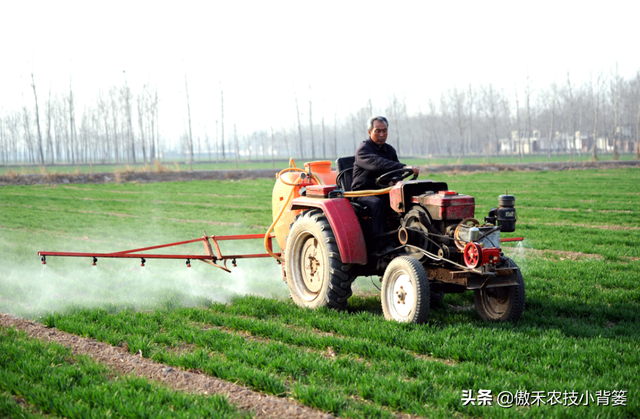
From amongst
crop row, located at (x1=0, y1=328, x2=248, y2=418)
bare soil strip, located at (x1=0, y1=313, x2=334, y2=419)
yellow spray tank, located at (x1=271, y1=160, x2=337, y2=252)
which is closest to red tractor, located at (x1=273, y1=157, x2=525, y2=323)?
yellow spray tank, located at (x1=271, y1=160, x2=337, y2=252)

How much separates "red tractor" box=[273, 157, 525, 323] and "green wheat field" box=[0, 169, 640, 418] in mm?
276

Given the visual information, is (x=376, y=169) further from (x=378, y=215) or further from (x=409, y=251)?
(x=409, y=251)

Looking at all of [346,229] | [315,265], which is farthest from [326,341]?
[315,265]

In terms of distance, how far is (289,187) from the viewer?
7.82 m

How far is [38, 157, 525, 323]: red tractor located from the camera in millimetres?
5559

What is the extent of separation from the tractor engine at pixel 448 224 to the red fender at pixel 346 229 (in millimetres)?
463

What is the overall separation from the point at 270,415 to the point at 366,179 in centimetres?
340

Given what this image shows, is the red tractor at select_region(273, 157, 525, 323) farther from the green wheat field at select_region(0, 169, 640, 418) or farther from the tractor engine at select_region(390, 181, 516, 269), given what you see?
the green wheat field at select_region(0, 169, 640, 418)

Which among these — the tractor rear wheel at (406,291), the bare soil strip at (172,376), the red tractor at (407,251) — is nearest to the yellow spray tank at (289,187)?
the red tractor at (407,251)

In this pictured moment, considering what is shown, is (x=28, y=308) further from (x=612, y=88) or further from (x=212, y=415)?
(x=612, y=88)

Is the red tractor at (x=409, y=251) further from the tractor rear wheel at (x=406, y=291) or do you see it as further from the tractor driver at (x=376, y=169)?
the tractor driver at (x=376, y=169)

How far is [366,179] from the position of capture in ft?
21.6

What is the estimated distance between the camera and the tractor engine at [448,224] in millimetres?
5406

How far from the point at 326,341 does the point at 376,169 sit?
211cm
